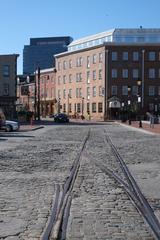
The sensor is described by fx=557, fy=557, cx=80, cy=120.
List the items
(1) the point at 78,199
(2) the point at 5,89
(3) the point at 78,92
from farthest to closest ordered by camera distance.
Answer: (3) the point at 78,92 < (2) the point at 5,89 < (1) the point at 78,199

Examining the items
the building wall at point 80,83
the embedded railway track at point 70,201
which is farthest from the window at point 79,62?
the embedded railway track at point 70,201

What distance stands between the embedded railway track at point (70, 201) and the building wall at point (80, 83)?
105855mm

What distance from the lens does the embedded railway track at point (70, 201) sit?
8.20 m

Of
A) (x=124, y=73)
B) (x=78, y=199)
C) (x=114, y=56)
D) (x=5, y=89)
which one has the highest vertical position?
(x=114, y=56)

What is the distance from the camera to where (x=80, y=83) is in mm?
132750

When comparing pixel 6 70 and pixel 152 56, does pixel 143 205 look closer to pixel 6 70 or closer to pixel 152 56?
pixel 6 70

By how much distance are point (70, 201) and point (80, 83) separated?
401ft

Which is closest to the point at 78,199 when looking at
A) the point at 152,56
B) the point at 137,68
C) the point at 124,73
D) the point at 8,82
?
the point at 8,82

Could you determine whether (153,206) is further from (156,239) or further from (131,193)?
(156,239)

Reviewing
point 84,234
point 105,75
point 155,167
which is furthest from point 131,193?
point 105,75

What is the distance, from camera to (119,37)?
131m

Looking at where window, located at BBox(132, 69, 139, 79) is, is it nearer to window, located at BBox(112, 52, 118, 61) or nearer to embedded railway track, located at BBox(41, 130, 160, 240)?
window, located at BBox(112, 52, 118, 61)

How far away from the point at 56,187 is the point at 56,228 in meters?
4.74

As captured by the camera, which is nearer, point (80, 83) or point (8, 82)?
point (8, 82)
